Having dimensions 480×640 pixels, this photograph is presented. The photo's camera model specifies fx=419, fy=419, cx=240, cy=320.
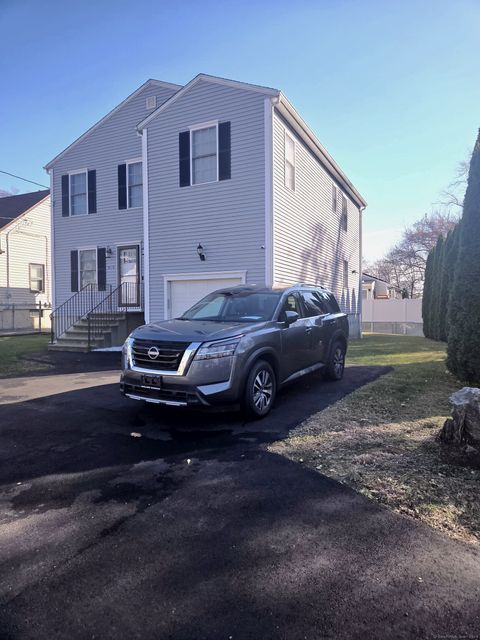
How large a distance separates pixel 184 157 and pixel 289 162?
3.11 meters

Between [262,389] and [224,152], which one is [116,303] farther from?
[262,389]

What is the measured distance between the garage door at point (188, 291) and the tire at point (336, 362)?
15.9 feet

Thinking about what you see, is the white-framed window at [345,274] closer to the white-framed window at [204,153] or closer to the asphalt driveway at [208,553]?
the white-framed window at [204,153]

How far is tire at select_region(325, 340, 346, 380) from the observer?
7.62 m

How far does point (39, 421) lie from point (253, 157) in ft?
28.9

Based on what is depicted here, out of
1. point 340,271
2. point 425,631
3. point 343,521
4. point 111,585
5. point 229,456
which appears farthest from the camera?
point 340,271

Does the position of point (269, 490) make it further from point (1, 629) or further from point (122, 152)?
point (122, 152)

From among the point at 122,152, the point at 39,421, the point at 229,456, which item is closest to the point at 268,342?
the point at 229,456

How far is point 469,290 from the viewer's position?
23.2ft

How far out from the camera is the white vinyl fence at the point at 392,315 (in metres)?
28.4

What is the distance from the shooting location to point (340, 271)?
18.0 metres

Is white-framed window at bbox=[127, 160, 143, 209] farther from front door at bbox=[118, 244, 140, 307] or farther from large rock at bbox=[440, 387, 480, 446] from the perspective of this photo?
large rock at bbox=[440, 387, 480, 446]

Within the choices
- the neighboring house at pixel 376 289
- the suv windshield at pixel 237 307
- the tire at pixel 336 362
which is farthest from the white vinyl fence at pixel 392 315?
the suv windshield at pixel 237 307

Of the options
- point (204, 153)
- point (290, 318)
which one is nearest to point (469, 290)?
point (290, 318)
